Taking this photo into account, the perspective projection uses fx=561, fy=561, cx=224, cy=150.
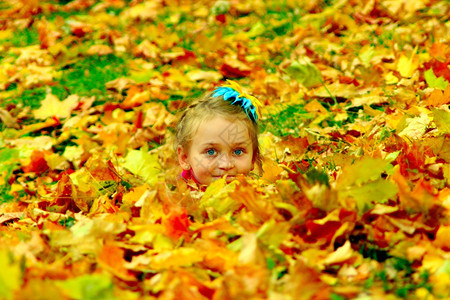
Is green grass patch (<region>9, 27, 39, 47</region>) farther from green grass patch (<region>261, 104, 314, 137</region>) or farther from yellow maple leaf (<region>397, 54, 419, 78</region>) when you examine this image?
yellow maple leaf (<region>397, 54, 419, 78</region>)

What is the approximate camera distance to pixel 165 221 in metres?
1.88

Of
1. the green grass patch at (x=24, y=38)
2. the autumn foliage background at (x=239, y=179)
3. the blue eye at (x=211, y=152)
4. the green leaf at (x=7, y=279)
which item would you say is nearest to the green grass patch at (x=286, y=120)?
the autumn foliage background at (x=239, y=179)

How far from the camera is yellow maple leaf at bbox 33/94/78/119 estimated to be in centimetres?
395

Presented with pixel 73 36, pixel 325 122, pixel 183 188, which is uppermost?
pixel 183 188

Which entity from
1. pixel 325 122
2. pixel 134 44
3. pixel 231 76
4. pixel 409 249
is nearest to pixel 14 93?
pixel 134 44

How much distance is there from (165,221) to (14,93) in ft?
9.54

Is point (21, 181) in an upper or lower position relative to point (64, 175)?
lower

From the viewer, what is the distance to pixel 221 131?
274 cm

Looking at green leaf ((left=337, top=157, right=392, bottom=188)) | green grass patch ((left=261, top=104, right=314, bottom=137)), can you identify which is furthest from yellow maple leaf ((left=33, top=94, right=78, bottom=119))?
green leaf ((left=337, top=157, right=392, bottom=188))

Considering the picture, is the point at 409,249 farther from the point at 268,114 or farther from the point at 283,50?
the point at 283,50

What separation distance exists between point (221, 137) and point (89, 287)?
143 cm

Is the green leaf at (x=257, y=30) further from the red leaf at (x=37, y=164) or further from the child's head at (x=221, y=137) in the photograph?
the red leaf at (x=37, y=164)

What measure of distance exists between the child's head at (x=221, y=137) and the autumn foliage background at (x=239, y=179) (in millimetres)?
202

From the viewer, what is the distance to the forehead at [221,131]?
107 inches
